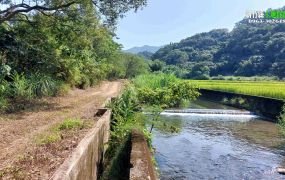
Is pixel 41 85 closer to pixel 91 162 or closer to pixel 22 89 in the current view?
pixel 22 89

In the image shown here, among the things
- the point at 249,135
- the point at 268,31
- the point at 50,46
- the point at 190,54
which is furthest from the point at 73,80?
the point at 190,54

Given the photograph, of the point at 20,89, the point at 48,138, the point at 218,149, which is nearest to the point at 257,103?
the point at 218,149

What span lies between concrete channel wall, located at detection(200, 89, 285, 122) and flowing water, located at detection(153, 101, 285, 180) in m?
1.44

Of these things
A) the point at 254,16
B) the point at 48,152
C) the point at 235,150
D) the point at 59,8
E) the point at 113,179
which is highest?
the point at 254,16

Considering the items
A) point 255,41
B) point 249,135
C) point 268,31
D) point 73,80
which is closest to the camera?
point 249,135

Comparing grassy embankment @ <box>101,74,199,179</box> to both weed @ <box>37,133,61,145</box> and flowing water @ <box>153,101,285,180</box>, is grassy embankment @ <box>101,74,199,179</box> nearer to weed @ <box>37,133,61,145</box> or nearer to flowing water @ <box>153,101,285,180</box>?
weed @ <box>37,133,61,145</box>

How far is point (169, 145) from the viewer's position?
1420cm

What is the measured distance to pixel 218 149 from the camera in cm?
1415

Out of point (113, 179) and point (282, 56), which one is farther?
point (282, 56)

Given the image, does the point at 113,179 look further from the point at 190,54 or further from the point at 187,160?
the point at 190,54

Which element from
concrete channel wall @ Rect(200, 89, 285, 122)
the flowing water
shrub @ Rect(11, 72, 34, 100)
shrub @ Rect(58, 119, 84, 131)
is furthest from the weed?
concrete channel wall @ Rect(200, 89, 285, 122)

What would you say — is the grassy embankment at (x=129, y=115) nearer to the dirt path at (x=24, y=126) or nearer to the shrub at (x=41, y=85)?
the dirt path at (x=24, y=126)

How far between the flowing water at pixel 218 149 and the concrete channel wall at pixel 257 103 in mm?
1441

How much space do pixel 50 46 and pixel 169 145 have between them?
6554 mm
